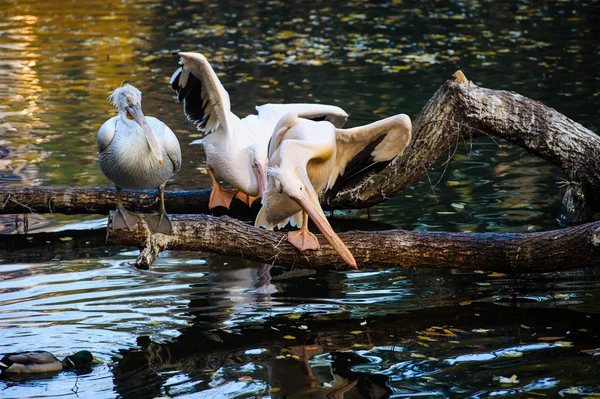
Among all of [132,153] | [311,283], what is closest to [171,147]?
[132,153]

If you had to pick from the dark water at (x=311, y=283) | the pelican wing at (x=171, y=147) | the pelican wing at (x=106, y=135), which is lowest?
the dark water at (x=311, y=283)

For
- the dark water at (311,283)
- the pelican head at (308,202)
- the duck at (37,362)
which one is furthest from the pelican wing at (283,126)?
the duck at (37,362)

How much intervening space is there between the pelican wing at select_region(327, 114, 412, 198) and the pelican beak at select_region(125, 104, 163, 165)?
1.32m

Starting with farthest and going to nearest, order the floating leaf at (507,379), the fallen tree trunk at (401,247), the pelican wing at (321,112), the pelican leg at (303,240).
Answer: the pelican wing at (321,112) < the pelican leg at (303,240) < the fallen tree trunk at (401,247) < the floating leaf at (507,379)

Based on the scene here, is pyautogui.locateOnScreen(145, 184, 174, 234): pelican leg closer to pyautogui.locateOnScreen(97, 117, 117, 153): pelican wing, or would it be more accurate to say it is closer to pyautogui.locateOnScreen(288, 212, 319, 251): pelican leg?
pyautogui.locateOnScreen(97, 117, 117, 153): pelican wing

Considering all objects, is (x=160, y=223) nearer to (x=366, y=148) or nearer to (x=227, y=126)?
(x=366, y=148)

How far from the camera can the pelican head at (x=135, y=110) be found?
5016 millimetres

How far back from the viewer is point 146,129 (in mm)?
5020

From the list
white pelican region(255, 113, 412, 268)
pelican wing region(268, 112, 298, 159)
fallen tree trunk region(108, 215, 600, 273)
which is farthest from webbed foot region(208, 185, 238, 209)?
fallen tree trunk region(108, 215, 600, 273)

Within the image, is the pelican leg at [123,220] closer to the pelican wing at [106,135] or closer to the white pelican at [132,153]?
the white pelican at [132,153]

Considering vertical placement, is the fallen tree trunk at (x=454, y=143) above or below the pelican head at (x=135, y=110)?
below

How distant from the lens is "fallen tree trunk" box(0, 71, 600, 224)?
657 centimetres

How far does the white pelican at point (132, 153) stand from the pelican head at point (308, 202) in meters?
0.71

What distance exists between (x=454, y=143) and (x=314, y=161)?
1.67 metres
